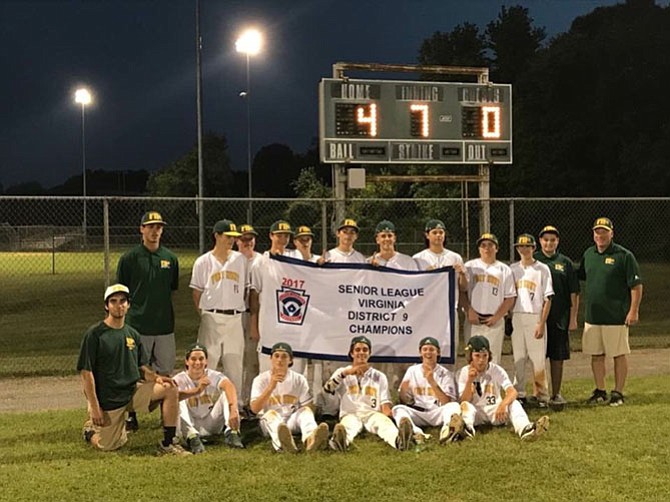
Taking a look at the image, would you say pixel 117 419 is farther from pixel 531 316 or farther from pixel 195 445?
pixel 531 316

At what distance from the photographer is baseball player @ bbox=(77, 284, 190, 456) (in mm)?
6242

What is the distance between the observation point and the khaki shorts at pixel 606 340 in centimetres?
812

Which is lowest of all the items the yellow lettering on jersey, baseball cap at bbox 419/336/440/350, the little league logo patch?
baseball cap at bbox 419/336/440/350

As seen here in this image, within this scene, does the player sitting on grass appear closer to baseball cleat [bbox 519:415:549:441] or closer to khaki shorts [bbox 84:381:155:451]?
khaki shorts [bbox 84:381:155:451]

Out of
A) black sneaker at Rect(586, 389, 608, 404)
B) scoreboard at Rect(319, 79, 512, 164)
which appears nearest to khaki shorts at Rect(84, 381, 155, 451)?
black sneaker at Rect(586, 389, 608, 404)

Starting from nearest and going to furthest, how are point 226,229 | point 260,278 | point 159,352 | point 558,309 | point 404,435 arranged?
point 404,435 < point 159,352 < point 226,229 < point 260,278 < point 558,309

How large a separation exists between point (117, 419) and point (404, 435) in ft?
8.31

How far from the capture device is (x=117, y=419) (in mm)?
6414

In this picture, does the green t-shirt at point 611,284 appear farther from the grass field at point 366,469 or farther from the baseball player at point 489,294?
the grass field at point 366,469

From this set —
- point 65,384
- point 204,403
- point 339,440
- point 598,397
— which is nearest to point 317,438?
point 339,440

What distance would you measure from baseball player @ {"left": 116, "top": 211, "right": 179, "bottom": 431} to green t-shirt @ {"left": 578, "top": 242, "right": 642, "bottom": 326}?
4679mm

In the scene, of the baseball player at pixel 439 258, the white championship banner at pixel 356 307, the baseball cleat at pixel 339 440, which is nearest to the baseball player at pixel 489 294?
the baseball player at pixel 439 258

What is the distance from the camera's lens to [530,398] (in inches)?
322

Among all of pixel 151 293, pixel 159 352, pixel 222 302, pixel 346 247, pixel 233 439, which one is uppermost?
pixel 346 247
